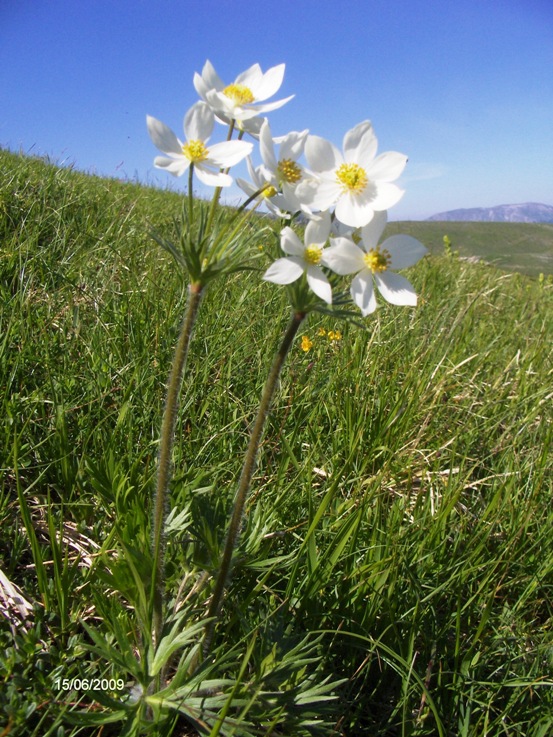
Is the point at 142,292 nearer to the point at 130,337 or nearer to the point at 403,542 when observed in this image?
the point at 130,337

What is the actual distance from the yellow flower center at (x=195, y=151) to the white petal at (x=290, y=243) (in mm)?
283

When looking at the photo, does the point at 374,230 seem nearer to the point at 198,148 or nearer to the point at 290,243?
the point at 290,243


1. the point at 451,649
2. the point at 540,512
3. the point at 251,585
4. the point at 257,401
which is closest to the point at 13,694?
the point at 251,585

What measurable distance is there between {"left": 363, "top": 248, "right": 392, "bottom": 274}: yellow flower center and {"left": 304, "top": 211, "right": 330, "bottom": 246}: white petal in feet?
0.34

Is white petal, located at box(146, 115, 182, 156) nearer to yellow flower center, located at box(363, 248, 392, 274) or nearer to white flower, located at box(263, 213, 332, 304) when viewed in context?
white flower, located at box(263, 213, 332, 304)

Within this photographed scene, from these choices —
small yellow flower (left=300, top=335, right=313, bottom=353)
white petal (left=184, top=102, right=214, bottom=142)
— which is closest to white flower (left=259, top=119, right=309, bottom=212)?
white petal (left=184, top=102, right=214, bottom=142)

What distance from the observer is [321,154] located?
3.92 feet

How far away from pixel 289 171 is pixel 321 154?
0.08 metres

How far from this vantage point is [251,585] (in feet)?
5.29

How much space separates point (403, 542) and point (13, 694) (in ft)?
4.03

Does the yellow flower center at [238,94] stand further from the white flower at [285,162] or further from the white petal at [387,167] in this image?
the white petal at [387,167]

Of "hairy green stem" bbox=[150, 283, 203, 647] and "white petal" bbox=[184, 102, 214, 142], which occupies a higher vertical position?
"white petal" bbox=[184, 102, 214, 142]

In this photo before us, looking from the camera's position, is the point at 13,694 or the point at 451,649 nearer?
the point at 13,694

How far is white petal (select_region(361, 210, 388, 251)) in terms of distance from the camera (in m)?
1.16
